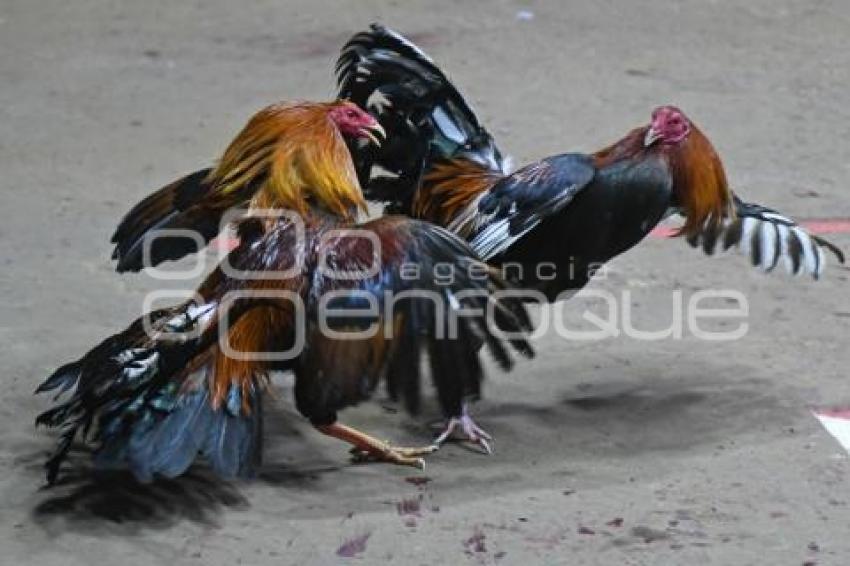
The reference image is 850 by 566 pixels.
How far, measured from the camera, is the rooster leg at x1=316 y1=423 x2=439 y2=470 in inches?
183

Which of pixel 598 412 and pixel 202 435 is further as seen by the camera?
pixel 598 412

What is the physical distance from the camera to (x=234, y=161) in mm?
4641

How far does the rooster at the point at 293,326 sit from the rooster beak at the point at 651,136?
80 centimetres

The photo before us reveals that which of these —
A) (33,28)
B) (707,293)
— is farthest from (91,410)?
(33,28)

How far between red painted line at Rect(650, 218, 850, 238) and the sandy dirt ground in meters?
0.06

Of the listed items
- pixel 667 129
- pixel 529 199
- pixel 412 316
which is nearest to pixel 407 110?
pixel 529 199

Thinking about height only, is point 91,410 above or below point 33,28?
below

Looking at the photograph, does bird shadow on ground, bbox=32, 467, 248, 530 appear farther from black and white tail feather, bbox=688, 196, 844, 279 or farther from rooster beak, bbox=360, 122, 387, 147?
black and white tail feather, bbox=688, 196, 844, 279

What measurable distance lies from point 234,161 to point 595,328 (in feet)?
5.41

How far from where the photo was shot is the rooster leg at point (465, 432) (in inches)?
192

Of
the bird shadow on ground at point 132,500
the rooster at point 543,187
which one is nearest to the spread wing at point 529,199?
the rooster at point 543,187

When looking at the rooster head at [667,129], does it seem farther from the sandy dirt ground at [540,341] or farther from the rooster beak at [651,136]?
the sandy dirt ground at [540,341]

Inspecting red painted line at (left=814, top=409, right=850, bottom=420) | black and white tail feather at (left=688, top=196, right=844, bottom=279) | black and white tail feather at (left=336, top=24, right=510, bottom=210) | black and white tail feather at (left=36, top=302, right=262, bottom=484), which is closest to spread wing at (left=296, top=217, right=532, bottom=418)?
black and white tail feather at (left=36, top=302, right=262, bottom=484)

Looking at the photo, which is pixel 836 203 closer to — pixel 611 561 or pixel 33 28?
pixel 611 561
